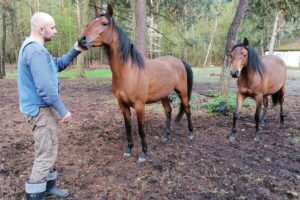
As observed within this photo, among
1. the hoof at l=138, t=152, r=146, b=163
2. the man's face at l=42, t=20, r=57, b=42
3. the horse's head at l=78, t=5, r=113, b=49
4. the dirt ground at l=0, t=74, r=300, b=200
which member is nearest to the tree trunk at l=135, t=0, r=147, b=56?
the dirt ground at l=0, t=74, r=300, b=200

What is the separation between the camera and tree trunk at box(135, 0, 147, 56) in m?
7.38

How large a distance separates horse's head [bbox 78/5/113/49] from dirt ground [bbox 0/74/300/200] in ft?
5.44

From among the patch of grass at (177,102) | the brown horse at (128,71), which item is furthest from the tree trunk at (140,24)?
the brown horse at (128,71)

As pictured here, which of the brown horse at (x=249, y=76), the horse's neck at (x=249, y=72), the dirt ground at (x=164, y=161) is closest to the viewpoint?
the dirt ground at (x=164, y=161)

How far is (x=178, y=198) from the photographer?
327cm

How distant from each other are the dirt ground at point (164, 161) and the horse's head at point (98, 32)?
65.3 inches

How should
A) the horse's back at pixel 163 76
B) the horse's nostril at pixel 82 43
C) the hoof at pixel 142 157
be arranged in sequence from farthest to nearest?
the horse's back at pixel 163 76 < the hoof at pixel 142 157 < the horse's nostril at pixel 82 43

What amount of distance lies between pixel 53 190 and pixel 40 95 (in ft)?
3.90

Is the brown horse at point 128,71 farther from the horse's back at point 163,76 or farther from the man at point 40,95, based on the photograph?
the man at point 40,95

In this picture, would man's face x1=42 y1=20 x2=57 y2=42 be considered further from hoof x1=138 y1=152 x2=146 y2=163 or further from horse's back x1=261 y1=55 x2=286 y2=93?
horse's back x1=261 y1=55 x2=286 y2=93

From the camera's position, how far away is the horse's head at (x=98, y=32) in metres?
3.67

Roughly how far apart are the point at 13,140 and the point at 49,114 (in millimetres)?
2573

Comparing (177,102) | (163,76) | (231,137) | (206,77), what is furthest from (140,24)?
(206,77)

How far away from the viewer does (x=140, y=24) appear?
745cm
